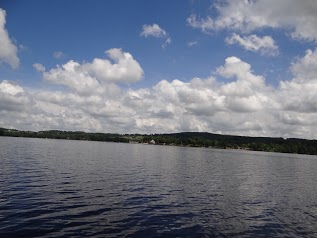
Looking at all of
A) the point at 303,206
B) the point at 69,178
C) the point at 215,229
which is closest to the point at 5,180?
the point at 69,178

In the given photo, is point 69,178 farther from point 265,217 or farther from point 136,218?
point 265,217

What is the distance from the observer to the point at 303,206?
44.0m

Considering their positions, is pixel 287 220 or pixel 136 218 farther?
pixel 287 220

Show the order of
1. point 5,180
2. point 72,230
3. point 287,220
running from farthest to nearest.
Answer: point 5,180 → point 287,220 → point 72,230

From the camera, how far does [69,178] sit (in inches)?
2195

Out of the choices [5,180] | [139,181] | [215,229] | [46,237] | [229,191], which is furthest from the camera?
[139,181]

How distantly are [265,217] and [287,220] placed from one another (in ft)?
7.57

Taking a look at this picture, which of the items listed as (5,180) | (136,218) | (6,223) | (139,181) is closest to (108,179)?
(139,181)

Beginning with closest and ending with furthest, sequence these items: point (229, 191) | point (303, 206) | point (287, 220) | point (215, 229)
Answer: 1. point (215, 229)
2. point (287, 220)
3. point (303, 206)
4. point (229, 191)

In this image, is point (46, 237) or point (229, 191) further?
point (229, 191)

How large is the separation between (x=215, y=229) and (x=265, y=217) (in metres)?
9.25

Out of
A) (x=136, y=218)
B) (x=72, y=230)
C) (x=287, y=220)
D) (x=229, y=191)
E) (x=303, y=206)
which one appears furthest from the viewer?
(x=229, y=191)

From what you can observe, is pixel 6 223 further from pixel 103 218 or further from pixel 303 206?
pixel 303 206

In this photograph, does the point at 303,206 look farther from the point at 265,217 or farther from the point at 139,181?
the point at 139,181
